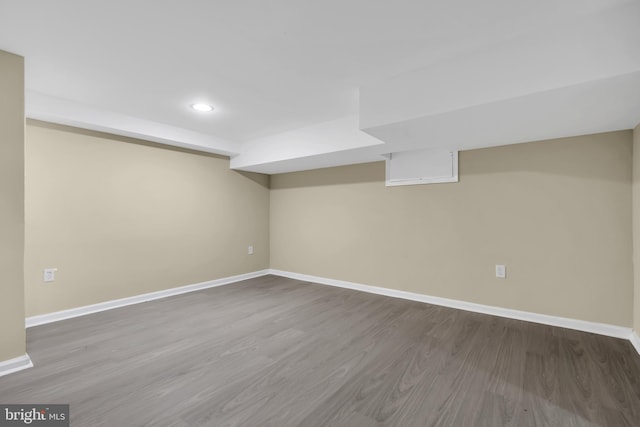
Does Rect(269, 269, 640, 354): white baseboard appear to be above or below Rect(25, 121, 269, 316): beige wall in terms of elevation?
below

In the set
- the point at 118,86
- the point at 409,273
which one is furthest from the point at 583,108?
the point at 118,86

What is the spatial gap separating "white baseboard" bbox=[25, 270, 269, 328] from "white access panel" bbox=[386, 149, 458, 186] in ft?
9.66

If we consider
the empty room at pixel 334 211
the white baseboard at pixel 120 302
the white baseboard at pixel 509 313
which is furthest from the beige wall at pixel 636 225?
the white baseboard at pixel 120 302

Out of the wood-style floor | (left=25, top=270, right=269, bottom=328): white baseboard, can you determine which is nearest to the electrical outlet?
(left=25, top=270, right=269, bottom=328): white baseboard

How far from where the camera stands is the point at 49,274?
286cm

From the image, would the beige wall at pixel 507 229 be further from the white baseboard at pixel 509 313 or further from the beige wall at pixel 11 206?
the beige wall at pixel 11 206

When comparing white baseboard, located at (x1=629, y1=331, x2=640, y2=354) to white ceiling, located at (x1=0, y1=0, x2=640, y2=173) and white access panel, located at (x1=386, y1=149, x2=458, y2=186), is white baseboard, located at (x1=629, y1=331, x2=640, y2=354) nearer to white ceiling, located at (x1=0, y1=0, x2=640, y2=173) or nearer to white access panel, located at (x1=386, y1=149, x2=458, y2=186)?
white ceiling, located at (x1=0, y1=0, x2=640, y2=173)

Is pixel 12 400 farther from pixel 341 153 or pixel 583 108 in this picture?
pixel 583 108

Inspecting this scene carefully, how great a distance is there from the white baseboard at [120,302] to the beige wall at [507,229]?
1.65m

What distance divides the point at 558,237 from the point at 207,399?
3.29 metres

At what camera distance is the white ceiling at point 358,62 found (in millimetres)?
1549

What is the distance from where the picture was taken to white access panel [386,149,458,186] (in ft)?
11.0

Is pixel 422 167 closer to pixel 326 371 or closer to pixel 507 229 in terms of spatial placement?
pixel 507 229

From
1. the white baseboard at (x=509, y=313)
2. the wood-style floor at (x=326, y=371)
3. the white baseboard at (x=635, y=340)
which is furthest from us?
the white baseboard at (x=509, y=313)
